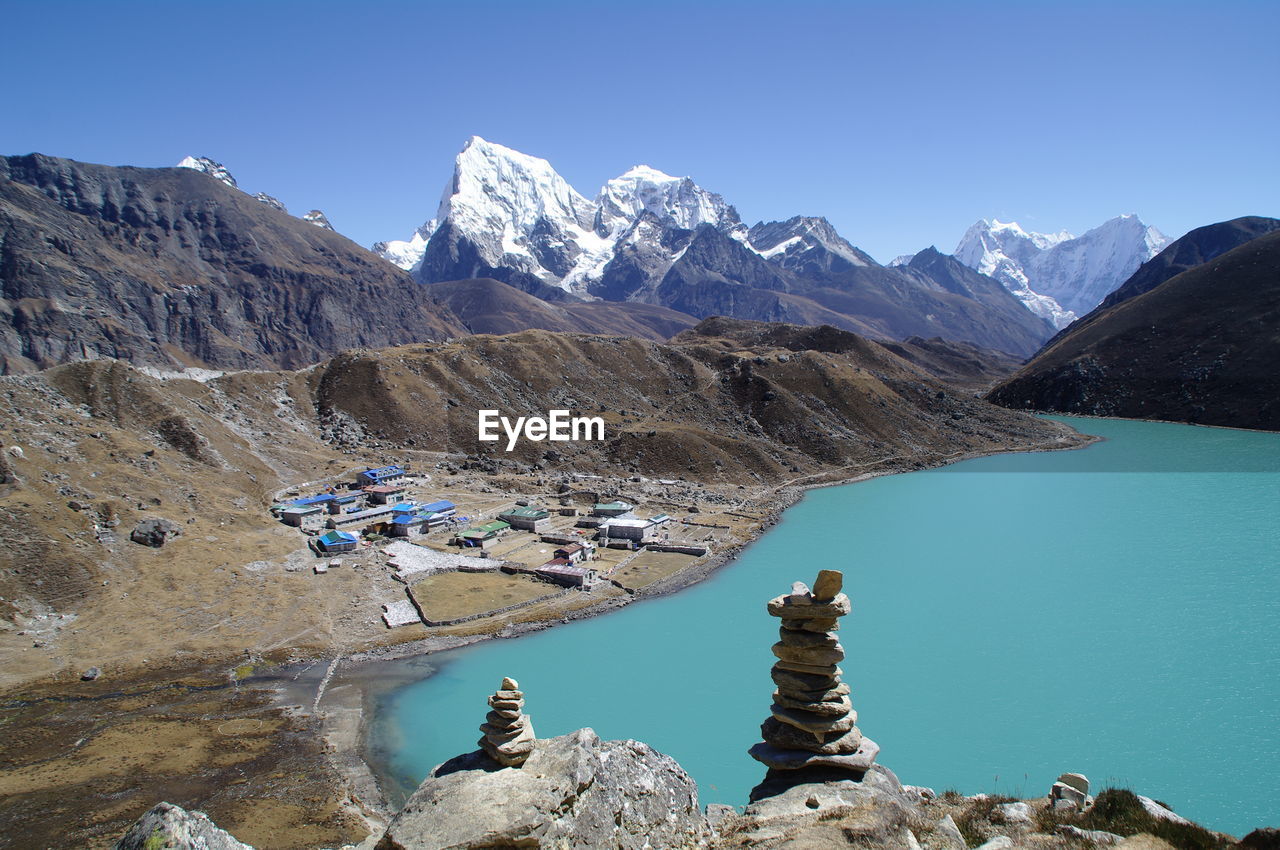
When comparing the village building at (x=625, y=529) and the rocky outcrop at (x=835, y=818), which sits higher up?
the rocky outcrop at (x=835, y=818)

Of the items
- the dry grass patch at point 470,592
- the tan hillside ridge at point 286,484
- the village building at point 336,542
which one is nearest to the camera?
the tan hillside ridge at point 286,484

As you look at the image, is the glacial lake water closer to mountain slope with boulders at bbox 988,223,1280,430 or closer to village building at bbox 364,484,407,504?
village building at bbox 364,484,407,504

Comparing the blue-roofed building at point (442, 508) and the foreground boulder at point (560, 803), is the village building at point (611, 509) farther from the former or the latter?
the foreground boulder at point (560, 803)

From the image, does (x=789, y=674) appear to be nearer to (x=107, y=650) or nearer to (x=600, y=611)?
(x=600, y=611)

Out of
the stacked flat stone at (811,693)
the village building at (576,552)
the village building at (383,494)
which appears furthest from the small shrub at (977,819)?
the village building at (383,494)

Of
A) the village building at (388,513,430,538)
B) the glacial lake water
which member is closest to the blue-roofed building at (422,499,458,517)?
the village building at (388,513,430,538)

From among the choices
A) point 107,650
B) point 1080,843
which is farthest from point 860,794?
point 107,650
